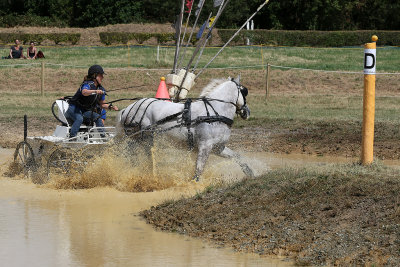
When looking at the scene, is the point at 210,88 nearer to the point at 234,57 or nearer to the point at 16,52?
the point at 16,52

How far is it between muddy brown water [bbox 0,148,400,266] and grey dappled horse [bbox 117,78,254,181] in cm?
54

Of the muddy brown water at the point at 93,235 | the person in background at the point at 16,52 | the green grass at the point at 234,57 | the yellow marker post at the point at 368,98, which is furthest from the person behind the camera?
the green grass at the point at 234,57

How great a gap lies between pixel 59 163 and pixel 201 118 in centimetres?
239

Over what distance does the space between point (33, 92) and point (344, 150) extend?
15.4 meters

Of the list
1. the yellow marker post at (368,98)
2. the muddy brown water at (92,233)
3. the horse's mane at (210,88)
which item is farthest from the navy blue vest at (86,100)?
the yellow marker post at (368,98)

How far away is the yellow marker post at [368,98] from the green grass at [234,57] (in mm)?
23491

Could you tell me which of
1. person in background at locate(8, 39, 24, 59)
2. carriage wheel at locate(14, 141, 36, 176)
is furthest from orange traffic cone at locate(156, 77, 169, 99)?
person in background at locate(8, 39, 24, 59)

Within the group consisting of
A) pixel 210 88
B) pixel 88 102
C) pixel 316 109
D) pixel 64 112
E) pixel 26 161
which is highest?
pixel 210 88

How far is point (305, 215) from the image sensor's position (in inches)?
333

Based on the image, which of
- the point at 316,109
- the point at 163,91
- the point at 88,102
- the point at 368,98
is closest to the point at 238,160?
the point at 368,98

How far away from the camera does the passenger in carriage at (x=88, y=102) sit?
12.1 meters

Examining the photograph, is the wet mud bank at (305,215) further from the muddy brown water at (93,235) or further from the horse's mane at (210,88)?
the horse's mane at (210,88)

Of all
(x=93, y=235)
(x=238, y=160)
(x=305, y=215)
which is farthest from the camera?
(x=238, y=160)

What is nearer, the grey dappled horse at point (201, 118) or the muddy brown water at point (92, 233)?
the muddy brown water at point (92, 233)
